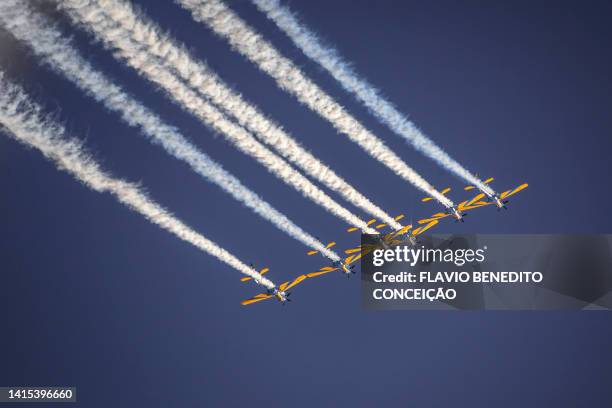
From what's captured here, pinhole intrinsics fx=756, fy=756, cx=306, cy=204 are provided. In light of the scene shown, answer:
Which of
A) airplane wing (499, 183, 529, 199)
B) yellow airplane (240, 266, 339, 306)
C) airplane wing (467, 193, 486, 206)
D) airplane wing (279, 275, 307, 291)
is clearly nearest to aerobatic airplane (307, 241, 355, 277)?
yellow airplane (240, 266, 339, 306)

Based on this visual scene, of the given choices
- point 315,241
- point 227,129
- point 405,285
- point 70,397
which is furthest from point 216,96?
point 70,397

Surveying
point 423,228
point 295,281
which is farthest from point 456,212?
point 295,281

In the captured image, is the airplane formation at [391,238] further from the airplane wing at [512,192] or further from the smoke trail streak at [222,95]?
the smoke trail streak at [222,95]

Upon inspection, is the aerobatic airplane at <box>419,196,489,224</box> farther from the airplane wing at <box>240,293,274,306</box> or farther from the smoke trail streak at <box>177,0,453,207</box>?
the airplane wing at <box>240,293,274,306</box>

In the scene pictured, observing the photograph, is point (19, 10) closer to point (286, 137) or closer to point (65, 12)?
point (65, 12)

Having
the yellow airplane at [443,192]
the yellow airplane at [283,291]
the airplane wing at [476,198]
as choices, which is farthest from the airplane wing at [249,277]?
the airplane wing at [476,198]
